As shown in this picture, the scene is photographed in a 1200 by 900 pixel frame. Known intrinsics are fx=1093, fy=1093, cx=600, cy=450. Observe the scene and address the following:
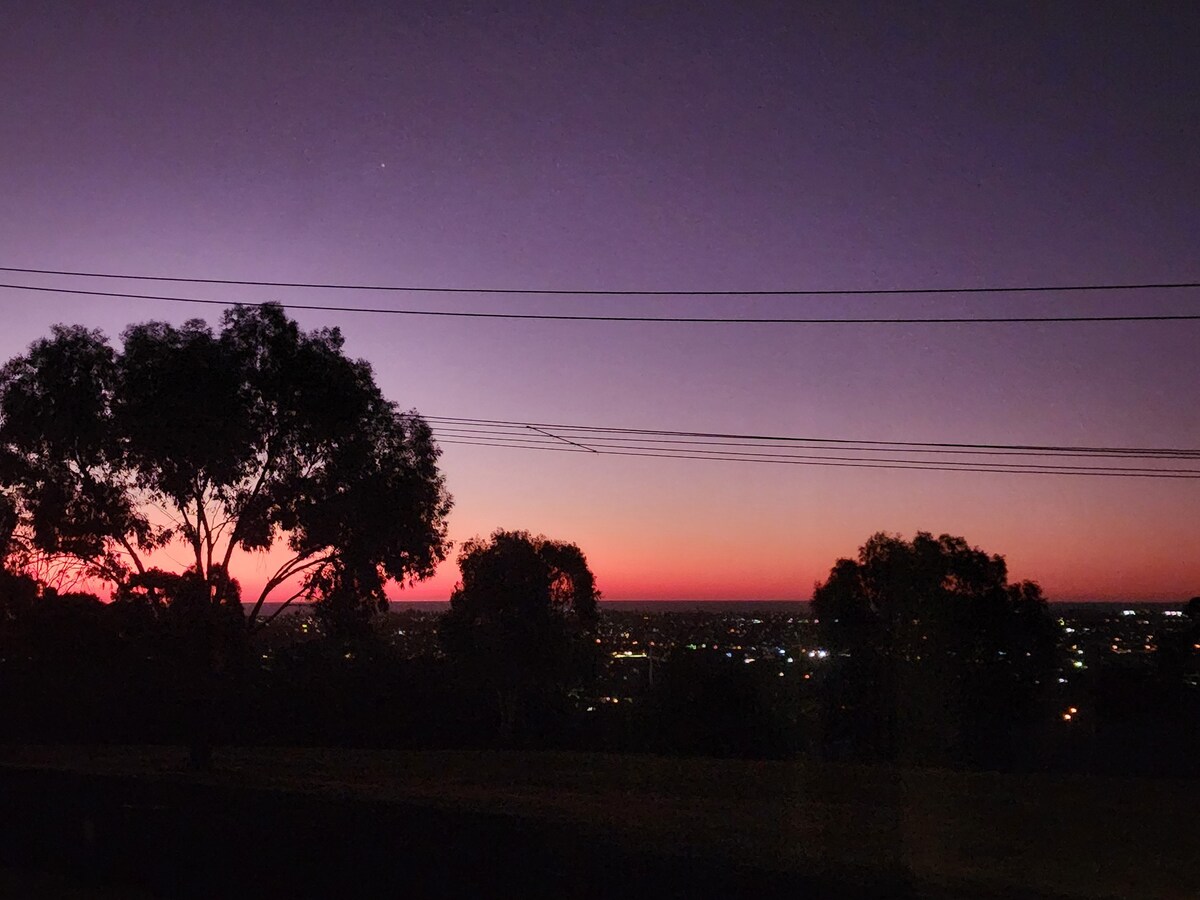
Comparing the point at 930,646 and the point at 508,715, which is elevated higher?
the point at 930,646

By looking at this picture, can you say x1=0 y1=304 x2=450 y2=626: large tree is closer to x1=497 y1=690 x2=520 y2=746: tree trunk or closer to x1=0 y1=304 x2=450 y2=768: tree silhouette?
x1=0 y1=304 x2=450 y2=768: tree silhouette

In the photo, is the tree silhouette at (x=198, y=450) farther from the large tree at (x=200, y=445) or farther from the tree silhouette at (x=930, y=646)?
the tree silhouette at (x=930, y=646)

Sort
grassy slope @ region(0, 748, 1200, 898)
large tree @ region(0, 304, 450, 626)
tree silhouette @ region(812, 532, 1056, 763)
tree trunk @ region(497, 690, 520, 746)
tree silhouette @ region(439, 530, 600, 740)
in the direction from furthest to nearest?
1. tree silhouette @ region(439, 530, 600, 740)
2. tree trunk @ region(497, 690, 520, 746)
3. tree silhouette @ region(812, 532, 1056, 763)
4. large tree @ region(0, 304, 450, 626)
5. grassy slope @ region(0, 748, 1200, 898)

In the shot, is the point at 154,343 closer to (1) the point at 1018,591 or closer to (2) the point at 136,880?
(2) the point at 136,880

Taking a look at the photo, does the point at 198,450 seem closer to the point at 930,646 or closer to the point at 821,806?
the point at 821,806

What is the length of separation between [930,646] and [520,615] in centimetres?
1442

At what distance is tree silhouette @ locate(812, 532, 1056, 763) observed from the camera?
96.6ft

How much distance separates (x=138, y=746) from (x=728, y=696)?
15564 mm

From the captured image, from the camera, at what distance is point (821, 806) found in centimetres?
1636

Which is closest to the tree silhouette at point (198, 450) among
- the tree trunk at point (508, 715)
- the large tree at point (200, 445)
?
the large tree at point (200, 445)

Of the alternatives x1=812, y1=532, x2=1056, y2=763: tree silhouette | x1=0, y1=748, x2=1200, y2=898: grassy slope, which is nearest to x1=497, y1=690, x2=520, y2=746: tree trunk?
x1=0, y1=748, x2=1200, y2=898: grassy slope

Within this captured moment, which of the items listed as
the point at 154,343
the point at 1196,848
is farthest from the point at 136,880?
the point at 1196,848

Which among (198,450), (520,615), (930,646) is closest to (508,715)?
(520,615)

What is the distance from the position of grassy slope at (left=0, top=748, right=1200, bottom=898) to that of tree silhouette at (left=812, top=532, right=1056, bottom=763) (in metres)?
8.01
